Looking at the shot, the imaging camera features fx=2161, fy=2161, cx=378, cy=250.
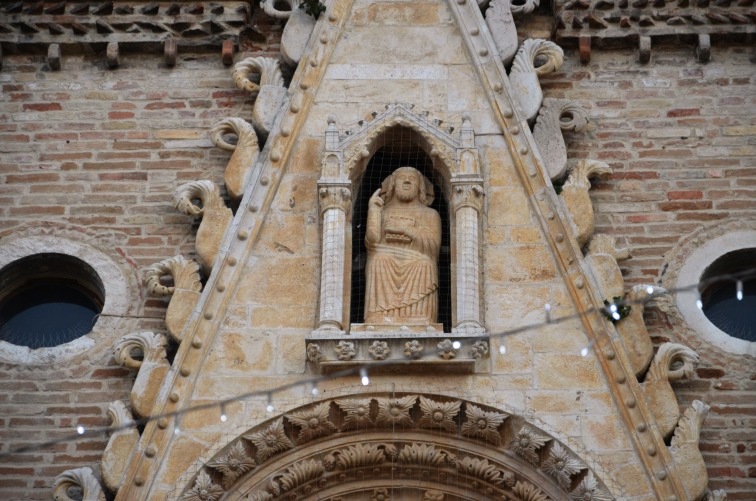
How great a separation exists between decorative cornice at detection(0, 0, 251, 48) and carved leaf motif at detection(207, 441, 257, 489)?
3.92m

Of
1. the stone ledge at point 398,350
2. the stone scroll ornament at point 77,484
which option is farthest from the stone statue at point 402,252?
the stone scroll ornament at point 77,484

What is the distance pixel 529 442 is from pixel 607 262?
155 cm

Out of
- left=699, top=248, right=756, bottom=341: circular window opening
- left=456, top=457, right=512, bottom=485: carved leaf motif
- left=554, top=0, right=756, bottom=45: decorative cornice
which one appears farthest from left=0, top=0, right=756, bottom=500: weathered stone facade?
left=699, top=248, right=756, bottom=341: circular window opening

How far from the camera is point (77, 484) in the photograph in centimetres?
1468

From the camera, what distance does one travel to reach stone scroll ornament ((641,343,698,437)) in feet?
48.4

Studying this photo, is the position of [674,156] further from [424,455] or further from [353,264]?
[424,455]

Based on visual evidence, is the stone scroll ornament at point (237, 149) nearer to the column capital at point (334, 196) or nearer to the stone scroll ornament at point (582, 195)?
the column capital at point (334, 196)

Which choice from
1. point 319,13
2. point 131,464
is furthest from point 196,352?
point 319,13

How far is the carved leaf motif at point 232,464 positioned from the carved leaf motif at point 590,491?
226 centimetres

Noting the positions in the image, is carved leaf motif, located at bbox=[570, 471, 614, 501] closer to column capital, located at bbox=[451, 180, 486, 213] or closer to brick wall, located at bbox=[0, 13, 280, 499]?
column capital, located at bbox=[451, 180, 486, 213]

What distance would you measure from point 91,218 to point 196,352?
1.72 metres

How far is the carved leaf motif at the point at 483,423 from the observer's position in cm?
1473

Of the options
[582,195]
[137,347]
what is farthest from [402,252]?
[137,347]

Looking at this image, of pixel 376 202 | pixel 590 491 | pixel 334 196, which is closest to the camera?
pixel 590 491
